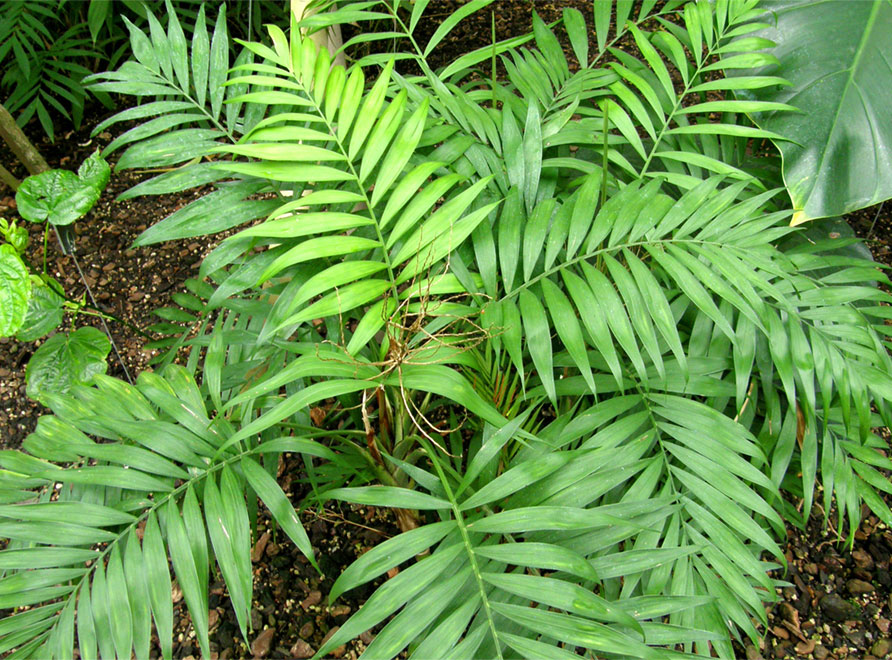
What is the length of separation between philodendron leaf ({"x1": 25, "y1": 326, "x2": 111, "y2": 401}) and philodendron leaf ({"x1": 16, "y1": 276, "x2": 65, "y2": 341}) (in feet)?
0.14

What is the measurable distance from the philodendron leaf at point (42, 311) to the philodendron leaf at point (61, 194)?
0.43ft

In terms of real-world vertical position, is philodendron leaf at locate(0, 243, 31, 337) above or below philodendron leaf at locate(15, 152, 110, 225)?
below

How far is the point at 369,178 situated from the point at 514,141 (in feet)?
0.77

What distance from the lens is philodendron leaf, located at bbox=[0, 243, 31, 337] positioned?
3.30 ft

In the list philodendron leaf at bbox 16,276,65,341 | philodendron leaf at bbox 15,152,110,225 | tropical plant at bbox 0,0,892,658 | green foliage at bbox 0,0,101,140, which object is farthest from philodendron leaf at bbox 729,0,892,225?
green foliage at bbox 0,0,101,140

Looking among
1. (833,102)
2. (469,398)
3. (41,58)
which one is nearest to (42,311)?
(469,398)

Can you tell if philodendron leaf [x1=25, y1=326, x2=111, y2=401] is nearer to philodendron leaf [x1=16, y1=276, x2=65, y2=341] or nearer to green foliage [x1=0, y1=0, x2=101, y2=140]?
philodendron leaf [x1=16, y1=276, x2=65, y2=341]

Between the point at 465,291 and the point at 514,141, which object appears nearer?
the point at 465,291

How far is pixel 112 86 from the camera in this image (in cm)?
104

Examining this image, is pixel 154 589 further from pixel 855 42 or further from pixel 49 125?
pixel 49 125

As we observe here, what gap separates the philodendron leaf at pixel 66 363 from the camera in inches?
47.3

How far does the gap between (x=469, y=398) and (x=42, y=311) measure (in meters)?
0.90

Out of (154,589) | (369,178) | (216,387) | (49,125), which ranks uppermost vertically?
(49,125)

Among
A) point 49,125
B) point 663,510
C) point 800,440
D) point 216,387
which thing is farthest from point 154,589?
point 49,125
